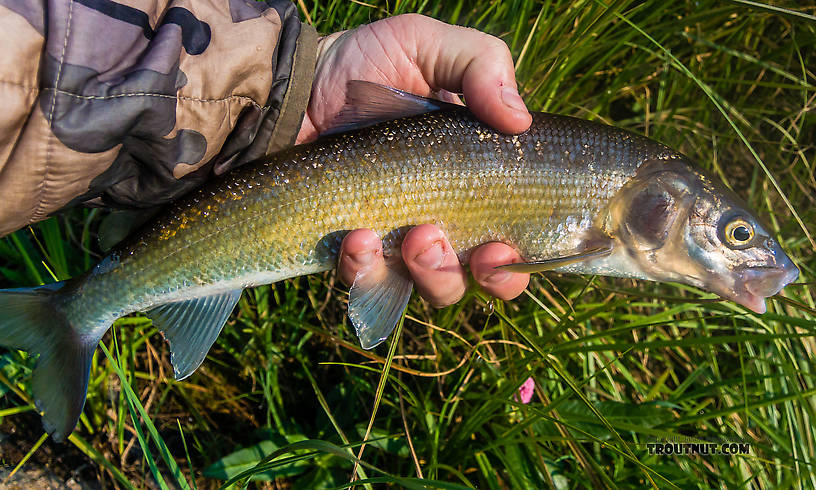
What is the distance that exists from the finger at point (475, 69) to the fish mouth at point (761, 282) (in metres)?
1.20

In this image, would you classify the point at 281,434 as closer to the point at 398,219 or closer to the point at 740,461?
the point at 398,219

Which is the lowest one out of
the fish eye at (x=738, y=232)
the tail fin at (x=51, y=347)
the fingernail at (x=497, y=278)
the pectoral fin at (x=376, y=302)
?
the tail fin at (x=51, y=347)

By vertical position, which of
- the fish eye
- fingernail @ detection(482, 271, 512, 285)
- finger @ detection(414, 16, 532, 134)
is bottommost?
fingernail @ detection(482, 271, 512, 285)

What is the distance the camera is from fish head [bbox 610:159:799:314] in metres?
2.28

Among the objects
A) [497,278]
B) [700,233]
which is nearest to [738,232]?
[700,233]

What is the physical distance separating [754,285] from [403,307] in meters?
1.58

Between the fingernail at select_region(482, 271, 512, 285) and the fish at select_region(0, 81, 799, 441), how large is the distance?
0.13 metres

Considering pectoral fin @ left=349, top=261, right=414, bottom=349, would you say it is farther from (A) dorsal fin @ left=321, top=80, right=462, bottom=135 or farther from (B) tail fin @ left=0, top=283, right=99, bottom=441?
(B) tail fin @ left=0, top=283, right=99, bottom=441

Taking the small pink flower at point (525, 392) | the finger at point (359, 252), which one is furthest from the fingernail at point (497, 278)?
the small pink flower at point (525, 392)

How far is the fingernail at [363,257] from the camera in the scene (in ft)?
7.39

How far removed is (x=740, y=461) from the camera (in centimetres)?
274

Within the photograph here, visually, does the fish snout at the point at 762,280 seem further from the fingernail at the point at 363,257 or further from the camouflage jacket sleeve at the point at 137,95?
the camouflage jacket sleeve at the point at 137,95

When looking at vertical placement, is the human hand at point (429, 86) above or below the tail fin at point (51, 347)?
above

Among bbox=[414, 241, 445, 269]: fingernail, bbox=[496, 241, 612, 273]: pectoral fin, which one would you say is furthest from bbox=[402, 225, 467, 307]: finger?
bbox=[496, 241, 612, 273]: pectoral fin
